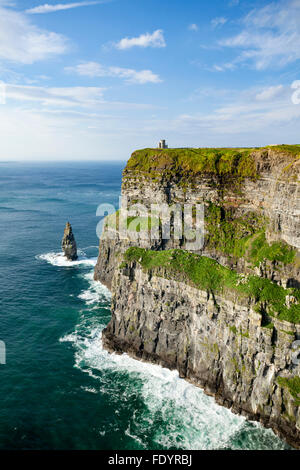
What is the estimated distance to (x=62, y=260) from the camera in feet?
285

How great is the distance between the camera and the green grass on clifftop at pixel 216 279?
36844 mm

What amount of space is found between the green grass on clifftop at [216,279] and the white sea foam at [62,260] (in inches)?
1489

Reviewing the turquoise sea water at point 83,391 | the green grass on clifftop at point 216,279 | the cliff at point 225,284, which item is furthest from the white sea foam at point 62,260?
the green grass on clifftop at point 216,279

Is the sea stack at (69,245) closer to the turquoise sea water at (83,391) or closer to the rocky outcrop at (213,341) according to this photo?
the turquoise sea water at (83,391)

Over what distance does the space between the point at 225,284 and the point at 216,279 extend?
5.98 ft

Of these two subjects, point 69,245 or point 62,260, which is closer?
point 69,245

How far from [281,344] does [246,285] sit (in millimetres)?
7937

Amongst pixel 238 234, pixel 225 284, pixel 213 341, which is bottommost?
pixel 213 341

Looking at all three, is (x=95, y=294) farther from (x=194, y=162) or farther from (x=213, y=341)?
(x=194, y=162)

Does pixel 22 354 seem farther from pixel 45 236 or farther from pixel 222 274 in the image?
pixel 45 236

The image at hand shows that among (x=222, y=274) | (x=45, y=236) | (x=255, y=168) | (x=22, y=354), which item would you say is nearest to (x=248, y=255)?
(x=222, y=274)

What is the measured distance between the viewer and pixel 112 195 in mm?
184000

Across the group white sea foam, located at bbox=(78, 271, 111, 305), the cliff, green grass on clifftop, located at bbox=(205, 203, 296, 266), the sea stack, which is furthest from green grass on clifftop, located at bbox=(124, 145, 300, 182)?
the sea stack

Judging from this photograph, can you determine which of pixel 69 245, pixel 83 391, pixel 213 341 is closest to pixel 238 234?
pixel 213 341
